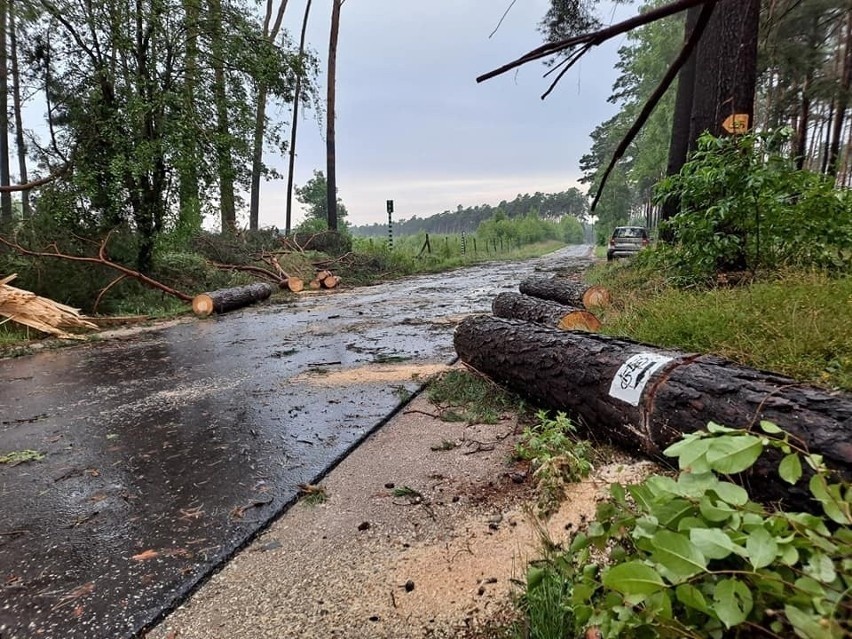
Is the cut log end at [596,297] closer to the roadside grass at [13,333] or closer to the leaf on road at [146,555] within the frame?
the leaf on road at [146,555]

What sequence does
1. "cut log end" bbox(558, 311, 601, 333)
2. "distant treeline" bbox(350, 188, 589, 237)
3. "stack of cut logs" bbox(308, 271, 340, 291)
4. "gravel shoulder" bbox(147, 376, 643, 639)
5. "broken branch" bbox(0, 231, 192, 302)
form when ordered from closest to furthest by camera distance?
"gravel shoulder" bbox(147, 376, 643, 639)
"cut log end" bbox(558, 311, 601, 333)
"broken branch" bbox(0, 231, 192, 302)
"stack of cut logs" bbox(308, 271, 340, 291)
"distant treeline" bbox(350, 188, 589, 237)

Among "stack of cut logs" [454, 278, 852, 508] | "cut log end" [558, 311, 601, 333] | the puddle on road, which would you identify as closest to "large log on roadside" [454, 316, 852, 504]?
"stack of cut logs" [454, 278, 852, 508]

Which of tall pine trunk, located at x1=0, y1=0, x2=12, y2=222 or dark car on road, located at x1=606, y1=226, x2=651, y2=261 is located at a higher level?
tall pine trunk, located at x1=0, y1=0, x2=12, y2=222

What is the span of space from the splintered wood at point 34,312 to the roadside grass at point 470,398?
16.6 ft

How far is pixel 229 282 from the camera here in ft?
32.2

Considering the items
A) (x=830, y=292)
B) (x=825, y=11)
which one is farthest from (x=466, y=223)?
(x=830, y=292)

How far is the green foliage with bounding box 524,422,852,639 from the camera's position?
0.68 m

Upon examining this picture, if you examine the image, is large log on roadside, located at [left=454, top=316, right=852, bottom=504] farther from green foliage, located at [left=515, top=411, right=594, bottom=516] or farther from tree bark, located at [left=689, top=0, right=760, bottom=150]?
tree bark, located at [left=689, top=0, right=760, bottom=150]

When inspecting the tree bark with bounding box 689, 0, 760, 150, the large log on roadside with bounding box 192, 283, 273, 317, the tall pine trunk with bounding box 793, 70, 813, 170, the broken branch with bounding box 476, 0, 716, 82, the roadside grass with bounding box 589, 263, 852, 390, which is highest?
the tall pine trunk with bounding box 793, 70, 813, 170

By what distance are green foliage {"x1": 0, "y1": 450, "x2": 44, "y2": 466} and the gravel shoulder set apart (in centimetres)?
165

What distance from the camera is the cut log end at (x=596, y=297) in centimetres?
513

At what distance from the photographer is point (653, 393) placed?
6.34 ft

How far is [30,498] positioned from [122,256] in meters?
6.96

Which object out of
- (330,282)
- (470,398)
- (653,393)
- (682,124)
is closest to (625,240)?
(682,124)
